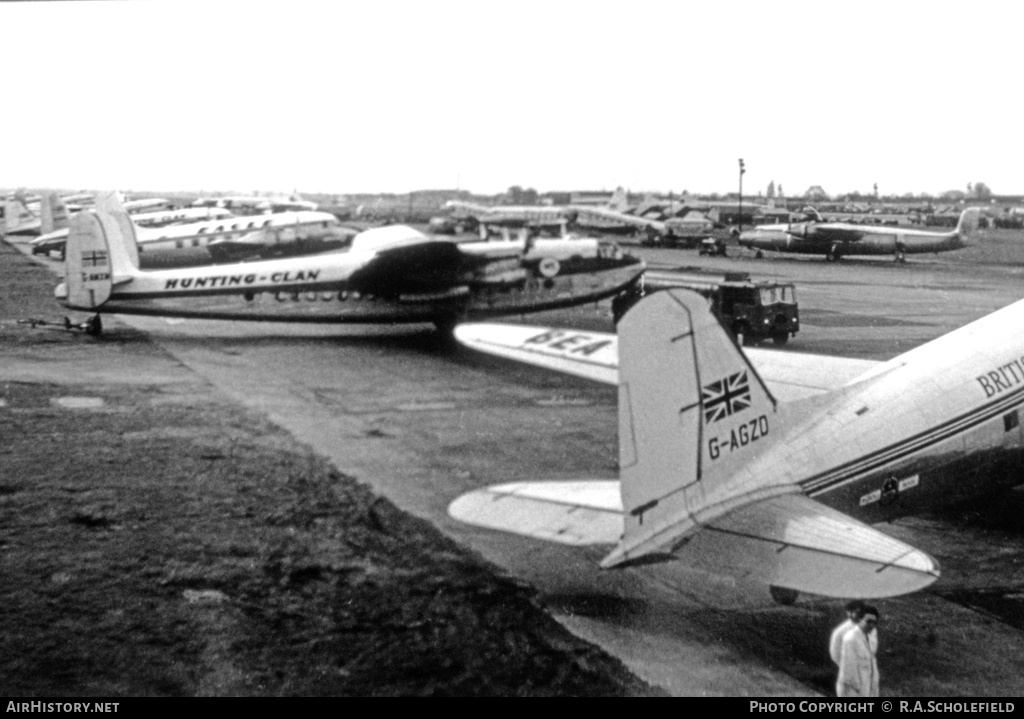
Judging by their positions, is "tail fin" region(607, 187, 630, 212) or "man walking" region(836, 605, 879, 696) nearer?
"man walking" region(836, 605, 879, 696)

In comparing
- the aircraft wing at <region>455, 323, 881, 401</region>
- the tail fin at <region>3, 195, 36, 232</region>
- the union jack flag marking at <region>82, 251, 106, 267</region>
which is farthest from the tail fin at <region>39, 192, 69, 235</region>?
the aircraft wing at <region>455, 323, 881, 401</region>

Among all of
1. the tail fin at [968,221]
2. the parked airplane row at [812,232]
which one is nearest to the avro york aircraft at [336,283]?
the parked airplane row at [812,232]

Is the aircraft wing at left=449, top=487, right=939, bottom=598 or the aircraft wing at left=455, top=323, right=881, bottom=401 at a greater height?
the aircraft wing at left=455, top=323, right=881, bottom=401

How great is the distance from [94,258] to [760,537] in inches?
971

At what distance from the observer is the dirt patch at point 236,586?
8414mm

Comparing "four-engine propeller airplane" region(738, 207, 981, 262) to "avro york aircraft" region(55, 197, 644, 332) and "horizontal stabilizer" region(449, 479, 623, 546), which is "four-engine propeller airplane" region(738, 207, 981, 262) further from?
"horizontal stabilizer" region(449, 479, 623, 546)

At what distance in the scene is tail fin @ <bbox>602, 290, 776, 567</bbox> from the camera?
28.7ft

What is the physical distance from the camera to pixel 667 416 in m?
8.88

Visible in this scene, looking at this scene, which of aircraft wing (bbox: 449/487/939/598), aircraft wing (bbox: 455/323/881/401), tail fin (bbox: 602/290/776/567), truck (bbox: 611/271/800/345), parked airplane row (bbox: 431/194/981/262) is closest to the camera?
aircraft wing (bbox: 449/487/939/598)

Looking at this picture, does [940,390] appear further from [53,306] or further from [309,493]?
[53,306]

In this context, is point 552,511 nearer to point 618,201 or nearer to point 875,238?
point 875,238

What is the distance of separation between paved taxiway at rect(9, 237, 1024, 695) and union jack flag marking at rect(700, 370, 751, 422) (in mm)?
2213

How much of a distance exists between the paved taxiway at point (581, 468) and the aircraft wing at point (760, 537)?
1065 millimetres
